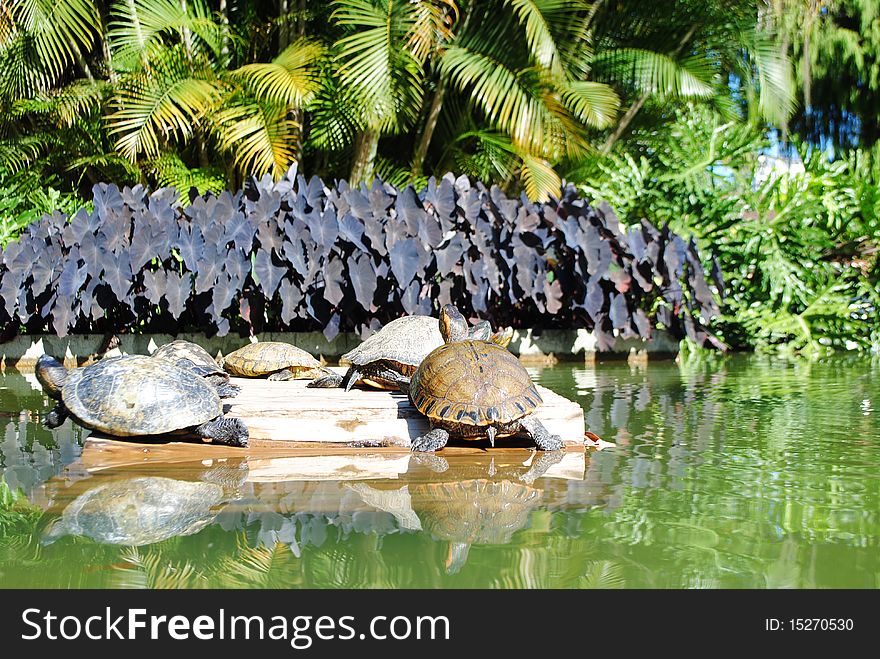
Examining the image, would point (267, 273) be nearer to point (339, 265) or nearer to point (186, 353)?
point (339, 265)

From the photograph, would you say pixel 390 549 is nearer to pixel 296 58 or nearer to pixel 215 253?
pixel 215 253

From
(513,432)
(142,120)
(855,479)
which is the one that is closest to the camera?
(855,479)

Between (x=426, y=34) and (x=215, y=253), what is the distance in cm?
398

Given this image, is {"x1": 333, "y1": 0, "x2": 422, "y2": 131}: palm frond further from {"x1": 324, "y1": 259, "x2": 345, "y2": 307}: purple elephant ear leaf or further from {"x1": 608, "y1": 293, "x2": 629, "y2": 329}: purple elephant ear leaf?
{"x1": 608, "y1": 293, "x2": 629, "y2": 329}: purple elephant ear leaf

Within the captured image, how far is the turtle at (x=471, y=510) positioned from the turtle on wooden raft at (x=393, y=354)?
1.40 m

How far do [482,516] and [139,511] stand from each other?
4.58 feet

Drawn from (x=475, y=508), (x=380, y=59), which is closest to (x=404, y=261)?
(x=380, y=59)

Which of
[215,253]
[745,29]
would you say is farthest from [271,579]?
[745,29]

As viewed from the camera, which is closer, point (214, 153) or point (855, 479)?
point (855, 479)

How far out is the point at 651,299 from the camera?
9.55 m

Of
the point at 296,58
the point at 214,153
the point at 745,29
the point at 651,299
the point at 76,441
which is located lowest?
the point at 76,441

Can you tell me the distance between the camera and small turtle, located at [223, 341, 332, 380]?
20.7 feet

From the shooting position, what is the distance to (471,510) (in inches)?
141

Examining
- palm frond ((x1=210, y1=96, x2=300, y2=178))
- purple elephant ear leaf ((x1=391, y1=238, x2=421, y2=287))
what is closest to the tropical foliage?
purple elephant ear leaf ((x1=391, y1=238, x2=421, y2=287))
